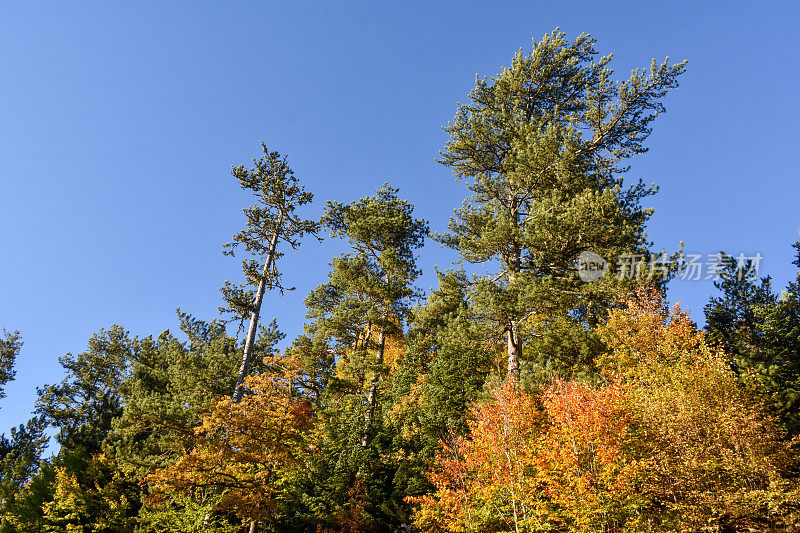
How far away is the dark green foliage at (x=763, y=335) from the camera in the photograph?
15.3 m

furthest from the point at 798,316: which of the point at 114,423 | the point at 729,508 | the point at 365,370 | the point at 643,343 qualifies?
the point at 114,423

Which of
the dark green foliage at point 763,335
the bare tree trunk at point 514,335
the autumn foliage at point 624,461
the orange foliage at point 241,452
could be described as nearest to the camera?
the autumn foliage at point 624,461

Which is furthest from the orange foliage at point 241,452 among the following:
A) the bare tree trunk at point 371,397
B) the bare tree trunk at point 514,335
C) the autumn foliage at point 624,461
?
the bare tree trunk at point 514,335

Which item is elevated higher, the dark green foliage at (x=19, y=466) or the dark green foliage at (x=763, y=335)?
the dark green foliage at (x=763, y=335)

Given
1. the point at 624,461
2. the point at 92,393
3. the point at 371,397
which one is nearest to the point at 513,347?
the point at 624,461

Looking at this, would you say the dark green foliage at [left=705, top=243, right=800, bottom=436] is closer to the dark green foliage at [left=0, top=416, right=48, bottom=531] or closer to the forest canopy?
the forest canopy

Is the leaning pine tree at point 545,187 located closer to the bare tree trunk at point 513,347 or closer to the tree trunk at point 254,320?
the bare tree trunk at point 513,347

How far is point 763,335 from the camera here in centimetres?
1919

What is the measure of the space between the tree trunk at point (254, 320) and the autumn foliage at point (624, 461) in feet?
25.9

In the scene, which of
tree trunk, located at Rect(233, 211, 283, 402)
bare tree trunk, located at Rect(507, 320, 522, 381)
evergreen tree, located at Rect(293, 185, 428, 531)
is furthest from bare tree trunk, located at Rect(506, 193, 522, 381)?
tree trunk, located at Rect(233, 211, 283, 402)

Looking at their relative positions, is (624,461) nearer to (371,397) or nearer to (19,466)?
(371,397)

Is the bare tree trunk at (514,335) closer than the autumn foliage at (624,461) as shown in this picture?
No

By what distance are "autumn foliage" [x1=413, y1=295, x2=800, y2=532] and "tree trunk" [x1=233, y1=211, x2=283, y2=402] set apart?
7885 mm

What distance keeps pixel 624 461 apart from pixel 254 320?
47.3ft
